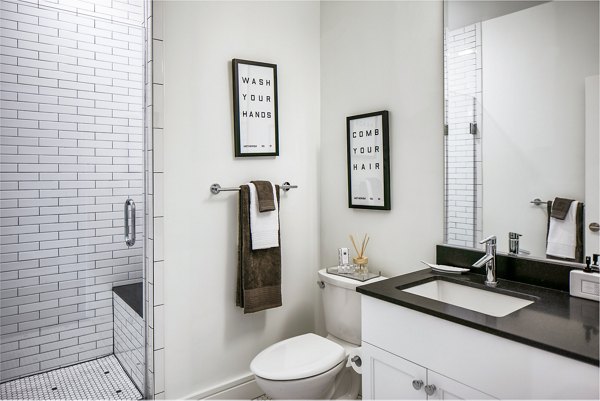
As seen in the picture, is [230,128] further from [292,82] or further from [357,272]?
[357,272]

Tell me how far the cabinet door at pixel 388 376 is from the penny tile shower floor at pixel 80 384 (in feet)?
3.84

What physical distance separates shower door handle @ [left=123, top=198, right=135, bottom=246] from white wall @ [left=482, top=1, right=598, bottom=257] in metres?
1.68

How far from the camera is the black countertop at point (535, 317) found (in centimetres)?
96

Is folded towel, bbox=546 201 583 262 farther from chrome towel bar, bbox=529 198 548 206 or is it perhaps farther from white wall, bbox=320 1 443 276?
white wall, bbox=320 1 443 276

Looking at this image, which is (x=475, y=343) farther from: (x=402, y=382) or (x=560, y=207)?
(x=560, y=207)

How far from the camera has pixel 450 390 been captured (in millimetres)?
1173

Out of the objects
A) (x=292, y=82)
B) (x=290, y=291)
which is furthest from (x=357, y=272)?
(x=292, y=82)

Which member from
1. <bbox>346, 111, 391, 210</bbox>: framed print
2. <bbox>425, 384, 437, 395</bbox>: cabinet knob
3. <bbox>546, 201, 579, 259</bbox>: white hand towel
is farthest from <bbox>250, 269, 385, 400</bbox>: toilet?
<bbox>546, 201, 579, 259</bbox>: white hand towel

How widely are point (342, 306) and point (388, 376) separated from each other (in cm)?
62

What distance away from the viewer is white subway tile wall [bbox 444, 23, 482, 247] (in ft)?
5.41

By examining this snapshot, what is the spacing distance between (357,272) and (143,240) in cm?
111

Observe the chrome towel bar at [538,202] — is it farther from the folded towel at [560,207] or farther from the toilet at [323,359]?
the toilet at [323,359]

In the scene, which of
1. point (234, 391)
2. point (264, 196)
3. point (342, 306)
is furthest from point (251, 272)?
point (234, 391)

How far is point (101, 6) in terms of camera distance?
6.30 feet
